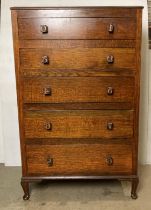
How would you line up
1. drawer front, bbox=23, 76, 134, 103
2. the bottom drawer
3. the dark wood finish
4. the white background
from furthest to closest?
the white background
the bottom drawer
drawer front, bbox=23, 76, 134, 103
the dark wood finish

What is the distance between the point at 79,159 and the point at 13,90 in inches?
34.8

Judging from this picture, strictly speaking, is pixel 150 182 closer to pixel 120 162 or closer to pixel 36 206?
pixel 120 162

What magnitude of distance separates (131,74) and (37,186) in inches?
45.4

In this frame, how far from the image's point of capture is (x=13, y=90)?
2316 mm

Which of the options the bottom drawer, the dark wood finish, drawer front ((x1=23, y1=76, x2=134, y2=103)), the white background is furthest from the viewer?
the white background

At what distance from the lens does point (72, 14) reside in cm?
163

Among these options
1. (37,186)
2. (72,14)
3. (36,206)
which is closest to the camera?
(72,14)

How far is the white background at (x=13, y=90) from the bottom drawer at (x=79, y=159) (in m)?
0.61

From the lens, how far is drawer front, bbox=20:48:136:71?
1.69 meters

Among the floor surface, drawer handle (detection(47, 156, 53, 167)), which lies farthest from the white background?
drawer handle (detection(47, 156, 53, 167))

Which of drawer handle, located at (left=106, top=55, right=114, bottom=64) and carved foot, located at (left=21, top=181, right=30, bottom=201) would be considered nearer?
drawer handle, located at (left=106, top=55, right=114, bottom=64)

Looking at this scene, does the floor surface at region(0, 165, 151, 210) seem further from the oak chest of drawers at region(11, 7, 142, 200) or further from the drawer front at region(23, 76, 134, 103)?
the drawer front at region(23, 76, 134, 103)

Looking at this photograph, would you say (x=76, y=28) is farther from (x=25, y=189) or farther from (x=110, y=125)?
(x=25, y=189)

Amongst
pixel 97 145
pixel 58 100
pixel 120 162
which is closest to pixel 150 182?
pixel 120 162
